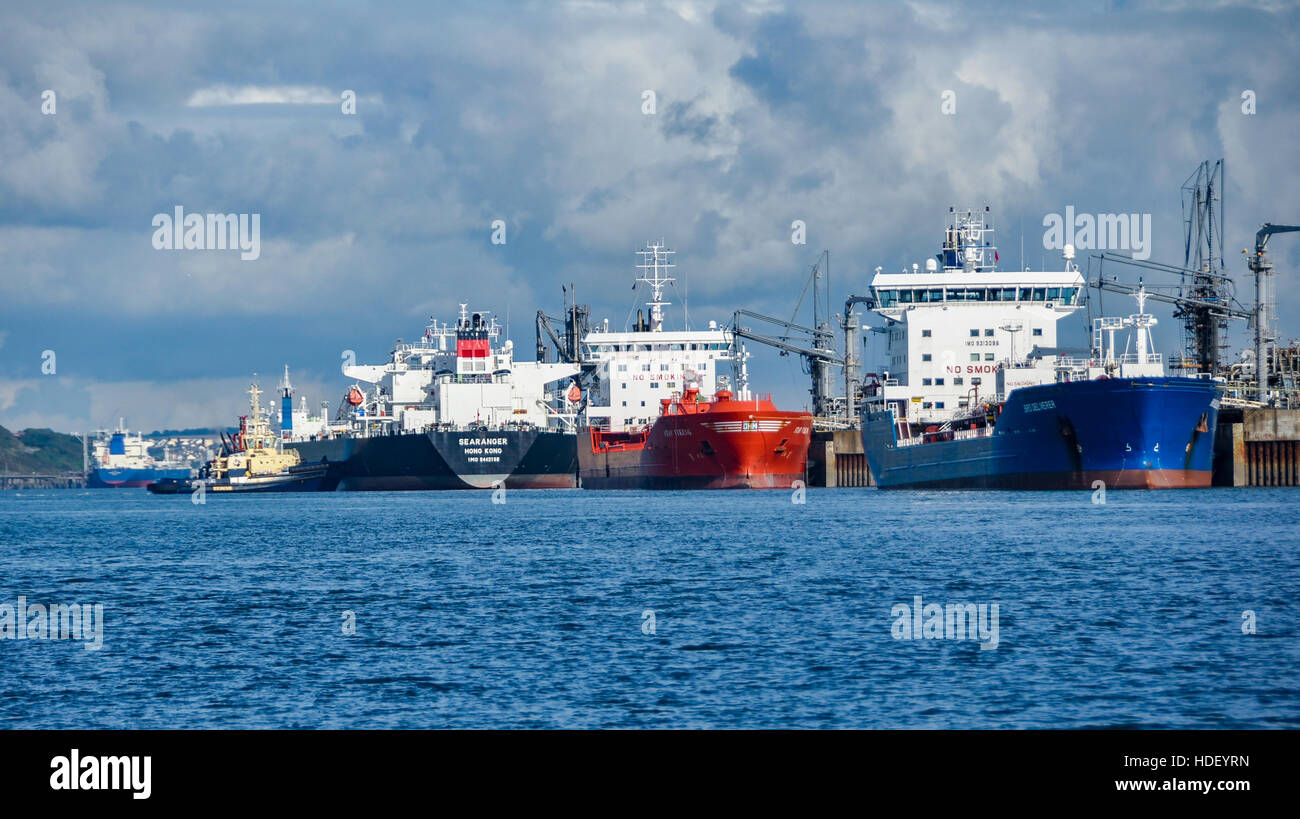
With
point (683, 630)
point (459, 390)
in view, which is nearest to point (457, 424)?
point (459, 390)

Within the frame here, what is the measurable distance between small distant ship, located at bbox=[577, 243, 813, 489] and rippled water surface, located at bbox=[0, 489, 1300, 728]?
38816 mm

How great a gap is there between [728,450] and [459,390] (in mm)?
37250

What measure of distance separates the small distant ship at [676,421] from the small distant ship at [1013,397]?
6.51m

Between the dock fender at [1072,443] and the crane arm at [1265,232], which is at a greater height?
the crane arm at [1265,232]

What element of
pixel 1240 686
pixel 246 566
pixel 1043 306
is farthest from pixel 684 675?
pixel 1043 306

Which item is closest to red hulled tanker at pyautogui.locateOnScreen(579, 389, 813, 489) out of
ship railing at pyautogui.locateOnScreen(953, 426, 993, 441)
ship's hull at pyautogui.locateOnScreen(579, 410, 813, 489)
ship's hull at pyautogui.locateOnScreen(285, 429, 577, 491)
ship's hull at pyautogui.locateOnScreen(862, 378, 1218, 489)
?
ship's hull at pyautogui.locateOnScreen(579, 410, 813, 489)

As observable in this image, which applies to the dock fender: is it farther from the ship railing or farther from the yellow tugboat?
the yellow tugboat

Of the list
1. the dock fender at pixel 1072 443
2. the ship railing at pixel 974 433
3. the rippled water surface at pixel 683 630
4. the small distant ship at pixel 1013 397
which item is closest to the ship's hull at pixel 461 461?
the small distant ship at pixel 1013 397

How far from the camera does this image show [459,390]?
120562 mm

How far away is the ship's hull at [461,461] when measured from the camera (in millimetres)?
109875

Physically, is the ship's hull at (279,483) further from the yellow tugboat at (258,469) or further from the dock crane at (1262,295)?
the dock crane at (1262,295)

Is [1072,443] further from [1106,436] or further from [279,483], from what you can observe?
[279,483]

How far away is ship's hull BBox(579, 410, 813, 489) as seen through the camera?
89.2 meters

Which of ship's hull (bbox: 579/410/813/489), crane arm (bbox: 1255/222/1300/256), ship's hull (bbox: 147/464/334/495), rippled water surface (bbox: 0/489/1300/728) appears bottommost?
rippled water surface (bbox: 0/489/1300/728)
